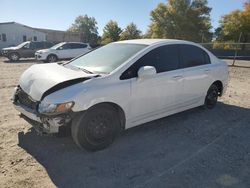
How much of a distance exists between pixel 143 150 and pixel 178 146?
0.60m

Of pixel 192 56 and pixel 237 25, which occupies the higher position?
pixel 237 25

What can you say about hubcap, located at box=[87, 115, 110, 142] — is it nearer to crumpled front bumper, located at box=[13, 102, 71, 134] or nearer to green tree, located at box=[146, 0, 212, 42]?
crumpled front bumper, located at box=[13, 102, 71, 134]

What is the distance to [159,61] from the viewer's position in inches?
192

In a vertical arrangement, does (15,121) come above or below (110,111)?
below

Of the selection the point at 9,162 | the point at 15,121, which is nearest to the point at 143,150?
the point at 9,162

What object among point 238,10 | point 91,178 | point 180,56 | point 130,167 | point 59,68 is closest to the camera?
point 91,178

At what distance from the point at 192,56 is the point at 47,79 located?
3091mm

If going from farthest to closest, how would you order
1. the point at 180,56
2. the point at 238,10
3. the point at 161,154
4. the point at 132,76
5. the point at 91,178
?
1. the point at 238,10
2. the point at 180,56
3. the point at 132,76
4. the point at 161,154
5. the point at 91,178

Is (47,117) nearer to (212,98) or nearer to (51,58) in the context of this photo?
(212,98)

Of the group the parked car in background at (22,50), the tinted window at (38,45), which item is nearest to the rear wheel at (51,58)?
the parked car in background at (22,50)

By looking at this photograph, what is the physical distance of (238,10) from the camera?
4028cm

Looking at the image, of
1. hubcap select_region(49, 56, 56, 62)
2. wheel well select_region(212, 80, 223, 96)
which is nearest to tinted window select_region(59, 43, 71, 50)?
hubcap select_region(49, 56, 56, 62)

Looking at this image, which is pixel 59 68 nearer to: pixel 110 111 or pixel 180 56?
pixel 110 111

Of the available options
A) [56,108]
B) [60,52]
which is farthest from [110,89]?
[60,52]
